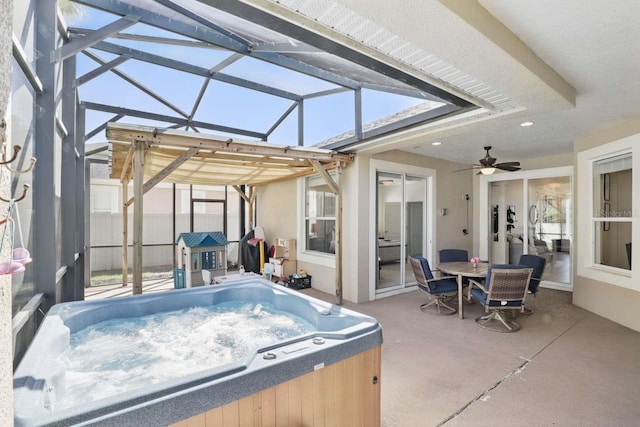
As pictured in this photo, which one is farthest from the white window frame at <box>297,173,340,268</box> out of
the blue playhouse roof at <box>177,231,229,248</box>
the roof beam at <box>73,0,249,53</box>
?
the roof beam at <box>73,0,249,53</box>

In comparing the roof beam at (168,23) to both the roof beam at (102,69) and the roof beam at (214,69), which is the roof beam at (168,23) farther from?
the roof beam at (102,69)

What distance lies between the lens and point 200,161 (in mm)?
5562

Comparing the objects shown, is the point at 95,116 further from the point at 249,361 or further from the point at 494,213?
the point at 494,213

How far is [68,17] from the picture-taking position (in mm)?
4359

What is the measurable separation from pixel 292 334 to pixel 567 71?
3.64m

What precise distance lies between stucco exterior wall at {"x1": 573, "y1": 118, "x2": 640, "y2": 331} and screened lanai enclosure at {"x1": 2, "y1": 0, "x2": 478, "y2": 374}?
2.74m

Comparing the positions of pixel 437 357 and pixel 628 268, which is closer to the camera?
pixel 437 357

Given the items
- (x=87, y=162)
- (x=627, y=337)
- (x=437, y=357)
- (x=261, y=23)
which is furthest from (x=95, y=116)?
(x=627, y=337)

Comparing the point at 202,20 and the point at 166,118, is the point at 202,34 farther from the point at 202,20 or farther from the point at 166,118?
the point at 166,118

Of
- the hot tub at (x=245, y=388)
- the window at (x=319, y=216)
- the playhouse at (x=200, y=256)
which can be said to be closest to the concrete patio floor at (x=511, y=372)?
the hot tub at (x=245, y=388)

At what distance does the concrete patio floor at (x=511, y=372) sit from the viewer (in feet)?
8.03

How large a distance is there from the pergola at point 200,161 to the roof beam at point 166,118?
4.10 ft

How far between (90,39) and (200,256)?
3858 millimetres

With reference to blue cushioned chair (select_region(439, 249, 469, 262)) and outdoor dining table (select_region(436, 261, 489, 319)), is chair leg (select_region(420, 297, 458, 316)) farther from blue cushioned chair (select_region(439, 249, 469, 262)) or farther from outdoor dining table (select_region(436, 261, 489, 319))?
blue cushioned chair (select_region(439, 249, 469, 262))
